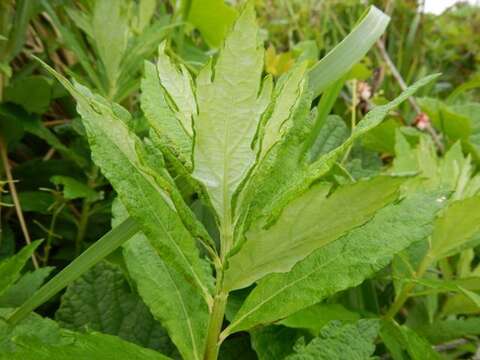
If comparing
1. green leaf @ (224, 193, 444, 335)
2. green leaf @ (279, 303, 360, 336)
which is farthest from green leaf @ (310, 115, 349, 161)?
green leaf @ (224, 193, 444, 335)

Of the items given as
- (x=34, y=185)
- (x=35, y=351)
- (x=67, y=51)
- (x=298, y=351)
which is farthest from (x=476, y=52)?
(x=35, y=351)

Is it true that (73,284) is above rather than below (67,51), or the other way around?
below

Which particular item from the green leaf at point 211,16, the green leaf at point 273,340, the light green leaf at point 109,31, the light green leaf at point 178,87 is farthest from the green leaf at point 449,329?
the green leaf at point 211,16

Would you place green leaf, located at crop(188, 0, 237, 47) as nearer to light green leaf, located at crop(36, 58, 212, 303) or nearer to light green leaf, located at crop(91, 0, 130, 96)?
light green leaf, located at crop(91, 0, 130, 96)

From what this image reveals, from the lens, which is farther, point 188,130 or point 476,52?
point 476,52

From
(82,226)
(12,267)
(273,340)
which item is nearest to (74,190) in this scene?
(82,226)

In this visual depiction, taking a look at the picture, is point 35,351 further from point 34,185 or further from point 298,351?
point 34,185
